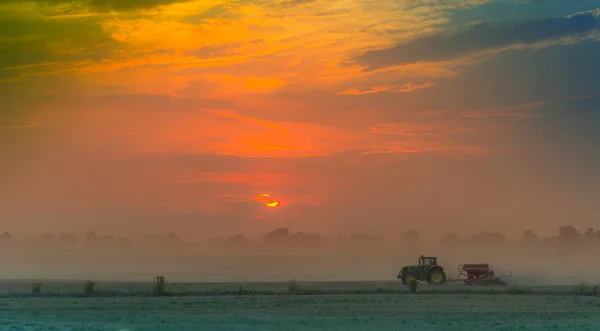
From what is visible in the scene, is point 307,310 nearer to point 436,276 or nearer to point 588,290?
point 436,276

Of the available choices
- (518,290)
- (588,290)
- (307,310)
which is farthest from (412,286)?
(307,310)

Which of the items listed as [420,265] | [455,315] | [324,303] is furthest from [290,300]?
[420,265]

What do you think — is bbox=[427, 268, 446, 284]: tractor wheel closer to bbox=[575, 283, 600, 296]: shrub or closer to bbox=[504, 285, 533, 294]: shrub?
bbox=[504, 285, 533, 294]: shrub

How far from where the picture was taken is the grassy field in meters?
36.9

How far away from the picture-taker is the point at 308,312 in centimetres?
4269

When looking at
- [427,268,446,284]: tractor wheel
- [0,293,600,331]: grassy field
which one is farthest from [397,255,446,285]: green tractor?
[0,293,600,331]: grassy field

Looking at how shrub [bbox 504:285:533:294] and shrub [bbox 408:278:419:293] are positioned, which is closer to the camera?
shrub [bbox 408:278:419:293]

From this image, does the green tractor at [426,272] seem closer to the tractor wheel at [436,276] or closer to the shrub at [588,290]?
the tractor wheel at [436,276]

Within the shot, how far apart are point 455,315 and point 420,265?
21.3 meters

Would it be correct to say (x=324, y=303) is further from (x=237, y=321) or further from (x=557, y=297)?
(x=557, y=297)

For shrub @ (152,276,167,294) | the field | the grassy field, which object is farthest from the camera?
shrub @ (152,276,167,294)

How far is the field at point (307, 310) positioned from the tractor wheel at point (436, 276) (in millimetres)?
3512

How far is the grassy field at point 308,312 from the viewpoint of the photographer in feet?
121

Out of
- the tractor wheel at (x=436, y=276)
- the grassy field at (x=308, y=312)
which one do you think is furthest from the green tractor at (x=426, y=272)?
the grassy field at (x=308, y=312)
